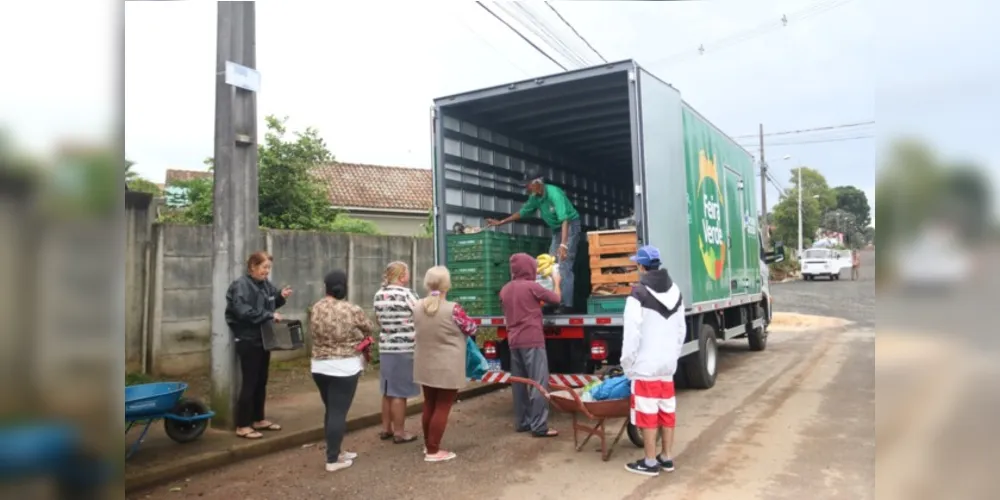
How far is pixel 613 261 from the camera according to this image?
6.85m

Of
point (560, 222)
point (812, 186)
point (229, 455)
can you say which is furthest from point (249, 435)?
point (812, 186)

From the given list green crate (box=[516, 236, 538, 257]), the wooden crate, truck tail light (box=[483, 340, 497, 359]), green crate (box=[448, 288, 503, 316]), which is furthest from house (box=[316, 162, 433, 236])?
A: the wooden crate

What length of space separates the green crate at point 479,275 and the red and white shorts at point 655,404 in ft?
8.90

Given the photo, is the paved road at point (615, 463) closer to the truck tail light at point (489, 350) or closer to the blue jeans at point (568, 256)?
the truck tail light at point (489, 350)

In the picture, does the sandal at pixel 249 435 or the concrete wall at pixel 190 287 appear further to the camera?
the concrete wall at pixel 190 287

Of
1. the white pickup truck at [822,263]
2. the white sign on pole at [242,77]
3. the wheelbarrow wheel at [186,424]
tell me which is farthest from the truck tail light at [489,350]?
the white pickup truck at [822,263]

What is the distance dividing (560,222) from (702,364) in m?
2.51

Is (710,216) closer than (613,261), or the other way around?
(613,261)

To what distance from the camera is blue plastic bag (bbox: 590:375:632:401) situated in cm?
523

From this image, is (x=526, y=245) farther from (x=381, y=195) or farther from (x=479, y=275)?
(x=381, y=195)

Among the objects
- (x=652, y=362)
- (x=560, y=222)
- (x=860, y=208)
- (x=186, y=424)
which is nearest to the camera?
(x=860, y=208)

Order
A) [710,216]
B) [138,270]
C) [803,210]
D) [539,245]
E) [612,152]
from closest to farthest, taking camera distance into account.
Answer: [138,270] < [710,216] < [539,245] < [612,152] < [803,210]

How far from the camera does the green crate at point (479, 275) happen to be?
7.19 meters

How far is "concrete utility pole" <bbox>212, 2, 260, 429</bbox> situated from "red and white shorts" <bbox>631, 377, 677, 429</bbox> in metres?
3.60
